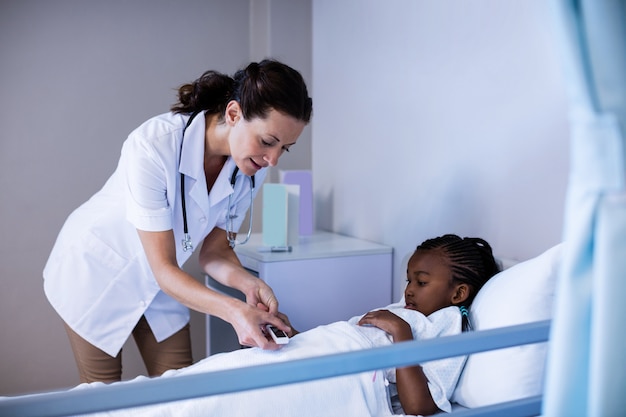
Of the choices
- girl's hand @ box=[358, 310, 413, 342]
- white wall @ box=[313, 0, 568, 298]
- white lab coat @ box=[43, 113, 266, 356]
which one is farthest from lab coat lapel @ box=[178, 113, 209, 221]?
white wall @ box=[313, 0, 568, 298]

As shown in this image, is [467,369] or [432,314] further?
[432,314]

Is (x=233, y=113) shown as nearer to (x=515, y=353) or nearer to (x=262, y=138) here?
(x=262, y=138)

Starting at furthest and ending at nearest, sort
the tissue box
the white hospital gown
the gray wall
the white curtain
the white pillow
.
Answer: the gray wall → the tissue box → the white hospital gown → the white pillow → the white curtain

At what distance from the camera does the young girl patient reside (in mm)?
1491

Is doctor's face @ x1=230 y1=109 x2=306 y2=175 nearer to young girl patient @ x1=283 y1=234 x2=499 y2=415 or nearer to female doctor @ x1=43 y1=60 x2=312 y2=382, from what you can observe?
female doctor @ x1=43 y1=60 x2=312 y2=382

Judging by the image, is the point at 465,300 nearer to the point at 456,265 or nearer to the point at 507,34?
the point at 456,265

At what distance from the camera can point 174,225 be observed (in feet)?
6.18

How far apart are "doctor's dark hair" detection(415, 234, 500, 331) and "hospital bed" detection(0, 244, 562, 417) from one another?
0.11 m

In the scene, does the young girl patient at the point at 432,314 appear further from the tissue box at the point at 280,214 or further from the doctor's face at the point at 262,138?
the tissue box at the point at 280,214

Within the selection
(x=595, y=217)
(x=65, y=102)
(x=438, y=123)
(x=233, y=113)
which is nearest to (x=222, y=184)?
(x=233, y=113)

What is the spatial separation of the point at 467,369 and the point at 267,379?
770 millimetres

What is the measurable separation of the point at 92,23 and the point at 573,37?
2.56 meters

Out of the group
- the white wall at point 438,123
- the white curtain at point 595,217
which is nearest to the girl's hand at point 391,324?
the white wall at point 438,123

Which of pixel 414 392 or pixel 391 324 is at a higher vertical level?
pixel 391 324
